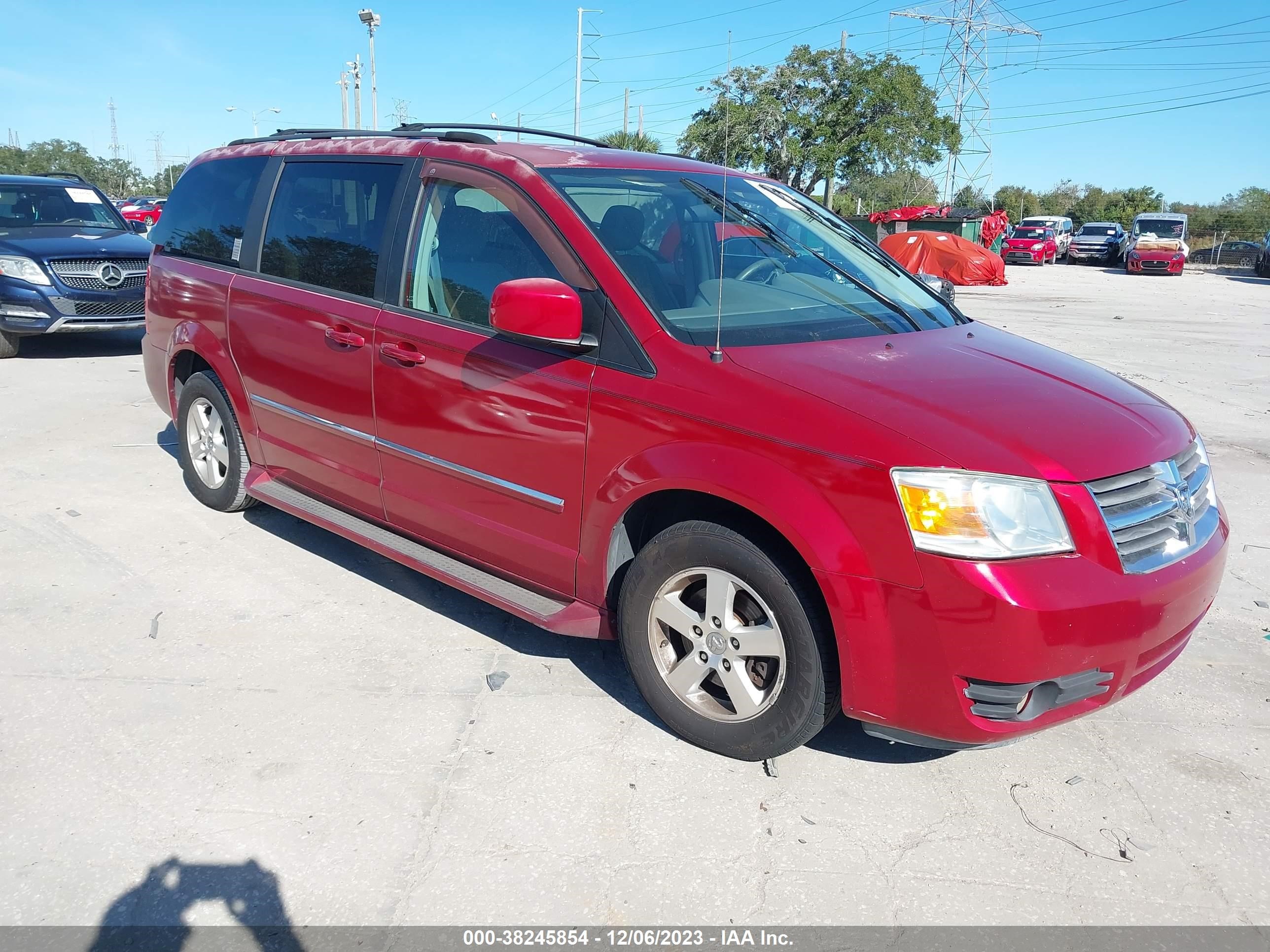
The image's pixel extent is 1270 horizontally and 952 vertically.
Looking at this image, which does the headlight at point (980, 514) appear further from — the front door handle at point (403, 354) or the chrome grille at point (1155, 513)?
the front door handle at point (403, 354)

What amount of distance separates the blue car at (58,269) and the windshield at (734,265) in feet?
26.4

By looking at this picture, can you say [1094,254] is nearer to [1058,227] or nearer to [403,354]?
[1058,227]

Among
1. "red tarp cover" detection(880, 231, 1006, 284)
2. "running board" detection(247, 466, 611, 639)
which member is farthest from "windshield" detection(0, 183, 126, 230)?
"red tarp cover" detection(880, 231, 1006, 284)

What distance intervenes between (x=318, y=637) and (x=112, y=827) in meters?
1.25

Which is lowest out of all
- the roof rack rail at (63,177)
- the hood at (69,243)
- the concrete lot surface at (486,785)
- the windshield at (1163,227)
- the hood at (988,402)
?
the concrete lot surface at (486,785)

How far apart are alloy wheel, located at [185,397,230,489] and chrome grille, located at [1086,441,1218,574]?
4.19 m

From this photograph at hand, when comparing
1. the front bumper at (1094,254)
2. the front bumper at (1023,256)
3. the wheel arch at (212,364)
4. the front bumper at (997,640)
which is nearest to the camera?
the front bumper at (997,640)

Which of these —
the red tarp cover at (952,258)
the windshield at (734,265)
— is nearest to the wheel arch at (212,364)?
the windshield at (734,265)

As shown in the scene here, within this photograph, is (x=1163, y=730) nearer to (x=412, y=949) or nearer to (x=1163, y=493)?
(x=1163, y=493)

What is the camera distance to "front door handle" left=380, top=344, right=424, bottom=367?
144 inches

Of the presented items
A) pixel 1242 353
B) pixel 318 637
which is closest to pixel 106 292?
pixel 318 637

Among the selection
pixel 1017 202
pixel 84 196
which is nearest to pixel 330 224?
pixel 84 196

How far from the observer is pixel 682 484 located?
292cm

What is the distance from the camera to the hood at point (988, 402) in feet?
8.59
